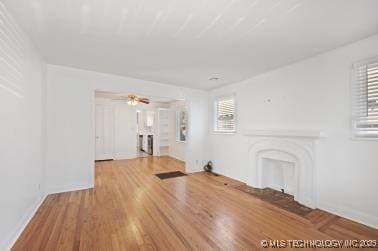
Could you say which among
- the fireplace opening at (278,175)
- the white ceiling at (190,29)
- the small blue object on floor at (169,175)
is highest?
the white ceiling at (190,29)

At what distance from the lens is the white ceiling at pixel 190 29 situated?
1.82 meters

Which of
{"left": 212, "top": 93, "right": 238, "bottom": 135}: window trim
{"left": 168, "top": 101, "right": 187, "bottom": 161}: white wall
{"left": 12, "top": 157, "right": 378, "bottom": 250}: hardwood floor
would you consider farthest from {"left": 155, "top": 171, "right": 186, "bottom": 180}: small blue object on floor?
{"left": 168, "top": 101, "right": 187, "bottom": 161}: white wall

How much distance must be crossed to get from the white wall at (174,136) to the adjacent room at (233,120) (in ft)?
8.64

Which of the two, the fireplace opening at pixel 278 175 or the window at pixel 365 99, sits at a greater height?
the window at pixel 365 99

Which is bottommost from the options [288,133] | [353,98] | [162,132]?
[162,132]

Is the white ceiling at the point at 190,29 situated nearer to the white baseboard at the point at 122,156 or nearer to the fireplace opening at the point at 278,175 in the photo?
the fireplace opening at the point at 278,175

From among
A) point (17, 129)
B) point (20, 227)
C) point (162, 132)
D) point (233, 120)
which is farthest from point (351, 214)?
point (162, 132)

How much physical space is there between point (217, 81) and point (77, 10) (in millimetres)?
3346

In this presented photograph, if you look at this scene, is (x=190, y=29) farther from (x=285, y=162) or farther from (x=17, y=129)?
(x=285, y=162)

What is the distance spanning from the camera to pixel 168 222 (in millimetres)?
2486

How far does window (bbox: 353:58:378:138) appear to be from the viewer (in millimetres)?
2398

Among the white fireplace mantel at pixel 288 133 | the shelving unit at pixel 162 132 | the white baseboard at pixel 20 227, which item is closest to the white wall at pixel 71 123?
the white baseboard at pixel 20 227

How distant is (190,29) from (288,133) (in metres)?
2.53

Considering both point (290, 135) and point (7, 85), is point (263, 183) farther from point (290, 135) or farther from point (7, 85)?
point (7, 85)
